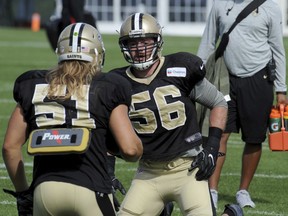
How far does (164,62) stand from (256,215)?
2002 millimetres

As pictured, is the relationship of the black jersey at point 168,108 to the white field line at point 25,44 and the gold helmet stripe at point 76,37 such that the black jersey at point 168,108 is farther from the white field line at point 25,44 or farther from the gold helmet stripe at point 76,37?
the white field line at point 25,44

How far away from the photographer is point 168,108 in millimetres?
6059

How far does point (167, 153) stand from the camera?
19.8 feet

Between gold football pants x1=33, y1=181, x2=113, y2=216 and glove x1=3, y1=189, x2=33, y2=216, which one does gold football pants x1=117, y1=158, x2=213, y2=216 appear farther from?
gold football pants x1=33, y1=181, x2=113, y2=216

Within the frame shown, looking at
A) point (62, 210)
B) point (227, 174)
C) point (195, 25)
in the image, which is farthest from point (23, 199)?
point (195, 25)

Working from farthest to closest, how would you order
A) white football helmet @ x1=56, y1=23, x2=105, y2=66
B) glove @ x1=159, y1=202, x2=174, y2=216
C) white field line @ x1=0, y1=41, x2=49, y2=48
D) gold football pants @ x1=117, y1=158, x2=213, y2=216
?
white field line @ x1=0, y1=41, x2=49, y2=48
glove @ x1=159, y1=202, x2=174, y2=216
gold football pants @ x1=117, y1=158, x2=213, y2=216
white football helmet @ x1=56, y1=23, x2=105, y2=66

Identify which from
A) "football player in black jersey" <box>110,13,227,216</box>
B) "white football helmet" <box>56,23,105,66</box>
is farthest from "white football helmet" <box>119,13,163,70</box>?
"white football helmet" <box>56,23,105,66</box>

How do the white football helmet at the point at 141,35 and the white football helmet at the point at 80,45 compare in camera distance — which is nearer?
→ the white football helmet at the point at 80,45

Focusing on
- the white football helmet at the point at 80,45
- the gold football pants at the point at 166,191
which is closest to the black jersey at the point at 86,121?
the white football helmet at the point at 80,45

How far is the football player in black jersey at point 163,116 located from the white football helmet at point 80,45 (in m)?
0.74

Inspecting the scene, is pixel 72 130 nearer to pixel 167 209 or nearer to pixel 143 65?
pixel 143 65

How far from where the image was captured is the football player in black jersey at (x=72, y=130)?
4.93m

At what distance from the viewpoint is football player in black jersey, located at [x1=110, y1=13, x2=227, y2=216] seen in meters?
6.00

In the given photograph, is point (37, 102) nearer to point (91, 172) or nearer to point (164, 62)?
point (91, 172)
